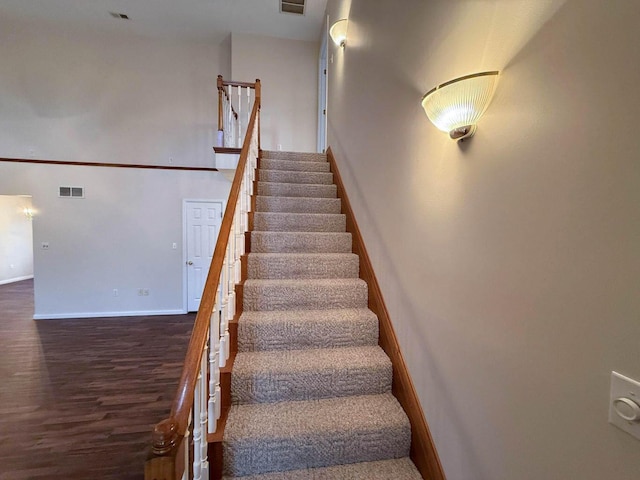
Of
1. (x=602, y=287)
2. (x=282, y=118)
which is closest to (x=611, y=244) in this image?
(x=602, y=287)

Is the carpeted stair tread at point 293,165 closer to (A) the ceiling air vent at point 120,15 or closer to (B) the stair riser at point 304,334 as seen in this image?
(B) the stair riser at point 304,334

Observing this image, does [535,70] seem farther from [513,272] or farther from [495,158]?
→ [513,272]

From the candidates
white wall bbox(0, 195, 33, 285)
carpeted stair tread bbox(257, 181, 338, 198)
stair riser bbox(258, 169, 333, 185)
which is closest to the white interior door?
stair riser bbox(258, 169, 333, 185)

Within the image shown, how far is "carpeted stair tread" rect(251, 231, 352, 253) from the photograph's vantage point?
2.41m

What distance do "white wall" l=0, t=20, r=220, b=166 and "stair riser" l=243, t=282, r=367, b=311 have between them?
3.93m

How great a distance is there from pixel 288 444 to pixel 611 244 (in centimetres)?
142

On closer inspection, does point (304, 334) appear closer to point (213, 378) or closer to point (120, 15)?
point (213, 378)

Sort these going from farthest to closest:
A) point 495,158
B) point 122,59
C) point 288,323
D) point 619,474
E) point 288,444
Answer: point 122,59 < point 288,323 < point 288,444 < point 495,158 < point 619,474

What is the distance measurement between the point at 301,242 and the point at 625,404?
2073 mm

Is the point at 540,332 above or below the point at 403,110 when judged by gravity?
below

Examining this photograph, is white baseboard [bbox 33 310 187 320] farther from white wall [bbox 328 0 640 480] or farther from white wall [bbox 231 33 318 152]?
white wall [bbox 328 0 640 480]

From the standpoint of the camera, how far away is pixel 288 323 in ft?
5.88

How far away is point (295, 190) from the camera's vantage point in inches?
121

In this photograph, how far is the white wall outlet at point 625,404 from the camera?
56 cm
